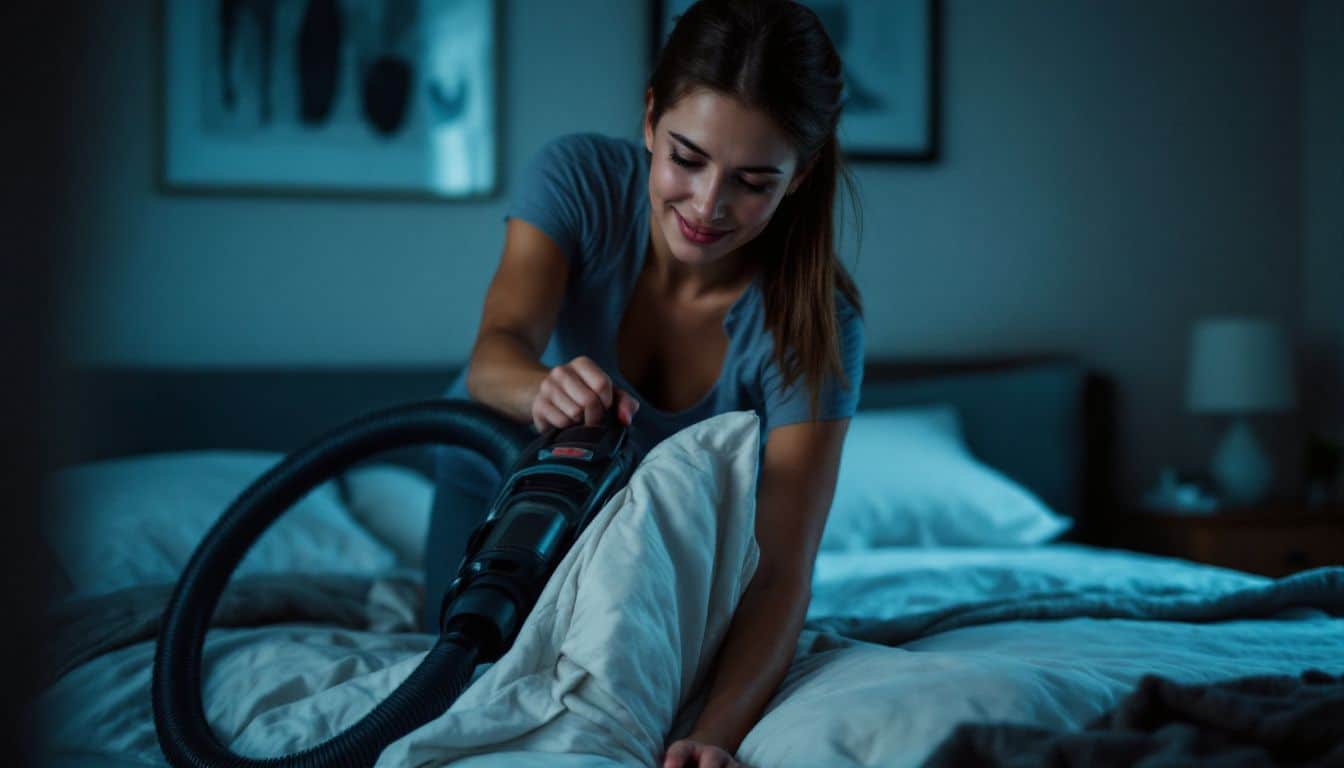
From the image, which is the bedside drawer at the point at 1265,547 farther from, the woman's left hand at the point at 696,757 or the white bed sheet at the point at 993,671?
the woman's left hand at the point at 696,757

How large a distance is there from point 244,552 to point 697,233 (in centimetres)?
65

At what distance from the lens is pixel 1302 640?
1.29 m

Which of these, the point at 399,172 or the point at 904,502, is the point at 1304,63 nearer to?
the point at 904,502

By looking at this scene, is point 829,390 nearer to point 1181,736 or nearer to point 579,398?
point 579,398

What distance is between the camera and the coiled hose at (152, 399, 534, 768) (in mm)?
924

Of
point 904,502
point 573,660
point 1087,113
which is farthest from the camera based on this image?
point 1087,113

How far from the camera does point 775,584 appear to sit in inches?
45.5

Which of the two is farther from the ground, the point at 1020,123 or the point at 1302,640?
the point at 1020,123

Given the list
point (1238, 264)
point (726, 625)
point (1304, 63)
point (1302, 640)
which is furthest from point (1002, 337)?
point (726, 625)

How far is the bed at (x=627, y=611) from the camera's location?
88cm

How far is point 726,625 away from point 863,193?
2472mm

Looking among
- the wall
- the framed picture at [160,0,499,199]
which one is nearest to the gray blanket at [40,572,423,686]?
the framed picture at [160,0,499,199]

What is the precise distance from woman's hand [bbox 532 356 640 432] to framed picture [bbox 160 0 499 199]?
2.09m

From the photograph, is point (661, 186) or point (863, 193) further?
point (863, 193)
